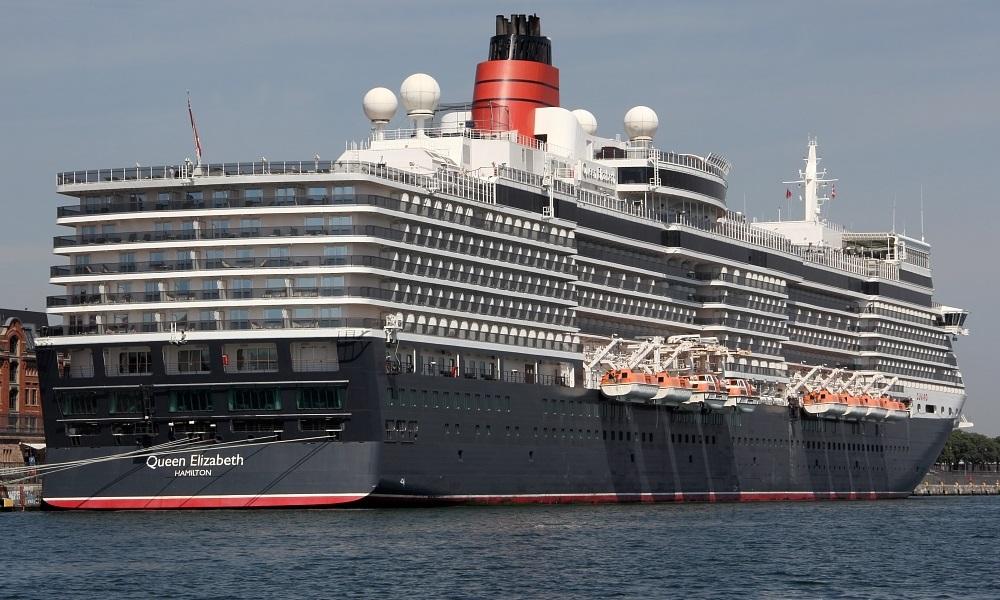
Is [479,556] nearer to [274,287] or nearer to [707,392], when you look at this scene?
[274,287]

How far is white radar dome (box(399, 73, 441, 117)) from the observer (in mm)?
105375

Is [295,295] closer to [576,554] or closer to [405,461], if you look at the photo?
[405,461]

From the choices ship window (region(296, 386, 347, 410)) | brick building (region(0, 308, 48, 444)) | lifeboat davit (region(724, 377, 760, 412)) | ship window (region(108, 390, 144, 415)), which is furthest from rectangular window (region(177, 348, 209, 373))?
brick building (region(0, 308, 48, 444))

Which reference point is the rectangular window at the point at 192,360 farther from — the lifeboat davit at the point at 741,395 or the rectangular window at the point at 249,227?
the lifeboat davit at the point at 741,395

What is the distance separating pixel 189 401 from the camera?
8725 cm

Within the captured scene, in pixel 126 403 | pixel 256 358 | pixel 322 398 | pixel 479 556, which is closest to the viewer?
pixel 479 556

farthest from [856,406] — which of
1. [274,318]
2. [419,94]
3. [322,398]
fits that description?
[274,318]

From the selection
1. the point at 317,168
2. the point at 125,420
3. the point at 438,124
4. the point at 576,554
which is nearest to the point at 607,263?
the point at 438,124

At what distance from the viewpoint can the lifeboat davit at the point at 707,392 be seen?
362 feet

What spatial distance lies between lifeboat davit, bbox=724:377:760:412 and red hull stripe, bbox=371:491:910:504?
586cm

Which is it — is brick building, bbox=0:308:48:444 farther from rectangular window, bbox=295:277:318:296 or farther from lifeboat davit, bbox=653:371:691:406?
rectangular window, bbox=295:277:318:296

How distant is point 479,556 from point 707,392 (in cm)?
4551

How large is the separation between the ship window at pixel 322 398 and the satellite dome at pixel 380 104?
78.5 ft

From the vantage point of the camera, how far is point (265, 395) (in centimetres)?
8631
